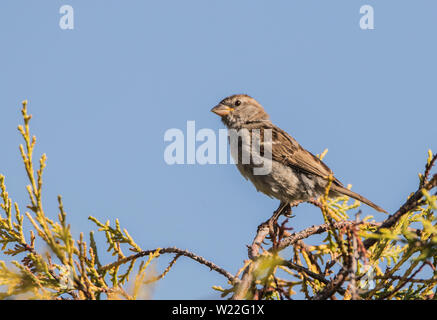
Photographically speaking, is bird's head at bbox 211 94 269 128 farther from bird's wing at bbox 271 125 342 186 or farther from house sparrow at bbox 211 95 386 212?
bird's wing at bbox 271 125 342 186

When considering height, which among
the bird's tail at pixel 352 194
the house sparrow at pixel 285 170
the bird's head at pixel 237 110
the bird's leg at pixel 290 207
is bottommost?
the bird's leg at pixel 290 207

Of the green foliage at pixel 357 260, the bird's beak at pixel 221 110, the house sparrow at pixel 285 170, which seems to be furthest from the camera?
the bird's beak at pixel 221 110

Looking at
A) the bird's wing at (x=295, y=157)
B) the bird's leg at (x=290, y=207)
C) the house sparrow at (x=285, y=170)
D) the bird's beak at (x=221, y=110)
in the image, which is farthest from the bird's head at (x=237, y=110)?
the bird's leg at (x=290, y=207)

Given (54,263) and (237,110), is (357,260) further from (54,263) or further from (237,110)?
(237,110)

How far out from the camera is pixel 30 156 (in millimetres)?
2834

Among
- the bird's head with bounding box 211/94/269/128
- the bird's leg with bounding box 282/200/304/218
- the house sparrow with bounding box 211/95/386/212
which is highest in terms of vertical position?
the bird's head with bounding box 211/94/269/128

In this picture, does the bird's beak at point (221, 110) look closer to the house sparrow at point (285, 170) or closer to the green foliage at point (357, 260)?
the house sparrow at point (285, 170)

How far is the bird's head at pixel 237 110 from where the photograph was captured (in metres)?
6.77

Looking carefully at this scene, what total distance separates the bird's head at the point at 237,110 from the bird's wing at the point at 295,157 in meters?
0.56

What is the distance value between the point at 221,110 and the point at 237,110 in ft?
0.73

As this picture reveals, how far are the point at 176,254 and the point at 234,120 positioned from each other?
3.33 meters

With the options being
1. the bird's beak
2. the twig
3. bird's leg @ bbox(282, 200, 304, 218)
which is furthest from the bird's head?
the twig

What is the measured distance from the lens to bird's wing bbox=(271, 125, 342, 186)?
590 centimetres
